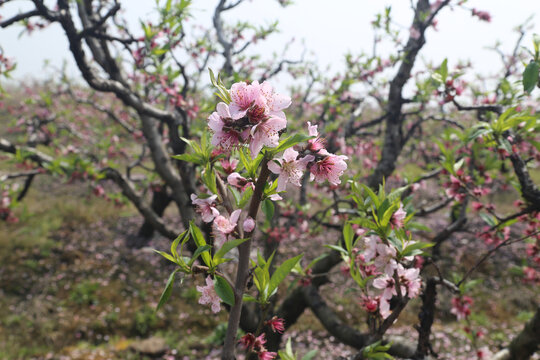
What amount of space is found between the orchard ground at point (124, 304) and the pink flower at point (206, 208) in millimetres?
2699

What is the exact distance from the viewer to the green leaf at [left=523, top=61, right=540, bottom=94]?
1416mm

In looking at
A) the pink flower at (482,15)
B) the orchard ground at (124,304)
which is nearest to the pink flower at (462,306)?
the orchard ground at (124,304)

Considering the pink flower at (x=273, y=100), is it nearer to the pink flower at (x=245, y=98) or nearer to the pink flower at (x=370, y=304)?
the pink flower at (x=245, y=98)

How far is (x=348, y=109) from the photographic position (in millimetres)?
5758

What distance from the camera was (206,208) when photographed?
98 cm

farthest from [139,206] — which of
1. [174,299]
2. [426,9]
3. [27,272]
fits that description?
[27,272]

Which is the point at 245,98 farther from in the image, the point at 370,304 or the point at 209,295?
the point at 370,304

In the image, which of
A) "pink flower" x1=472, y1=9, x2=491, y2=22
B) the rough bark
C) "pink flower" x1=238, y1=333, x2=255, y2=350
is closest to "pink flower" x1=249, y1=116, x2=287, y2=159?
"pink flower" x1=238, y1=333, x2=255, y2=350

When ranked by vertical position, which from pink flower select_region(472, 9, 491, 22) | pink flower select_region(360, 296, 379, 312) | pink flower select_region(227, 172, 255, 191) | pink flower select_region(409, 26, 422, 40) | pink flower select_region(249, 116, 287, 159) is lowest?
pink flower select_region(360, 296, 379, 312)

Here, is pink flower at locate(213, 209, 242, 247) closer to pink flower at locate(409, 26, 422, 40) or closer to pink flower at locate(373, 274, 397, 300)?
pink flower at locate(373, 274, 397, 300)

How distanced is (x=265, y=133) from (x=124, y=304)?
21.8 ft

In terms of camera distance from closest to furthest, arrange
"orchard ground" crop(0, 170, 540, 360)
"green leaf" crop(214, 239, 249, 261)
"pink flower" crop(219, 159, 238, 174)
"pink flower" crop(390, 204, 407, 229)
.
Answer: "green leaf" crop(214, 239, 249, 261), "pink flower" crop(219, 159, 238, 174), "pink flower" crop(390, 204, 407, 229), "orchard ground" crop(0, 170, 540, 360)

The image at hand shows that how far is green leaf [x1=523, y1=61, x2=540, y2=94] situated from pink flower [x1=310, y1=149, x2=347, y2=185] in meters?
1.17

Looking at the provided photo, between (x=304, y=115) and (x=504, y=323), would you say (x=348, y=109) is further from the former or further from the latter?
(x=504, y=323)
